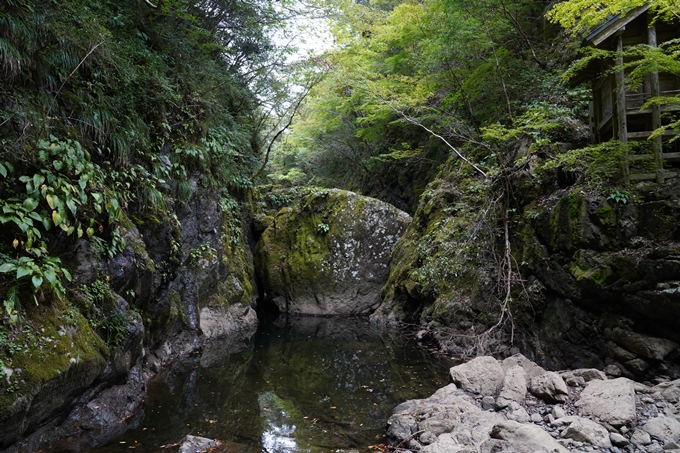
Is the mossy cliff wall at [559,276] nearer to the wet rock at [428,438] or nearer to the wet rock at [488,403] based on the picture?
the wet rock at [488,403]

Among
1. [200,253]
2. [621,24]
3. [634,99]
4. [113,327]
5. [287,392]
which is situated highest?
[621,24]

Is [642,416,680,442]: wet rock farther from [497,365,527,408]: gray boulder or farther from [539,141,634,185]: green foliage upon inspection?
[539,141,634,185]: green foliage

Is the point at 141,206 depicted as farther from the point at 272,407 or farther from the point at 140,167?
the point at 272,407

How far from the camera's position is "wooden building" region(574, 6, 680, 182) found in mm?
6430

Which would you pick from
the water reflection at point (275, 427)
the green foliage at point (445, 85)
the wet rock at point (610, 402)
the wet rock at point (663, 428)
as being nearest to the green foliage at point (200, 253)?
the water reflection at point (275, 427)

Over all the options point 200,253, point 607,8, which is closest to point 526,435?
point 607,8

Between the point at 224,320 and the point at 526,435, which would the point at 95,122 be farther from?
the point at 526,435

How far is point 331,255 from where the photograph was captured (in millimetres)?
13820

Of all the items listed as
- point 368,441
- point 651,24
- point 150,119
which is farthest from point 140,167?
point 651,24

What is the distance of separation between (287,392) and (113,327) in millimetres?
3036

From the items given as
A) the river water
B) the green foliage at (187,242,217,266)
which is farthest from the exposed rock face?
the green foliage at (187,242,217,266)

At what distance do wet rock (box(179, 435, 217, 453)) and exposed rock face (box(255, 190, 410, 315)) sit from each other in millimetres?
9004

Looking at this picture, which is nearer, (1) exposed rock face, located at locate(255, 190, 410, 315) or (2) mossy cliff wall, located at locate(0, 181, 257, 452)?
(2) mossy cliff wall, located at locate(0, 181, 257, 452)

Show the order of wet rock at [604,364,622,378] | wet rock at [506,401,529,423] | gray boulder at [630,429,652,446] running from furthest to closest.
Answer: wet rock at [604,364,622,378], wet rock at [506,401,529,423], gray boulder at [630,429,652,446]
